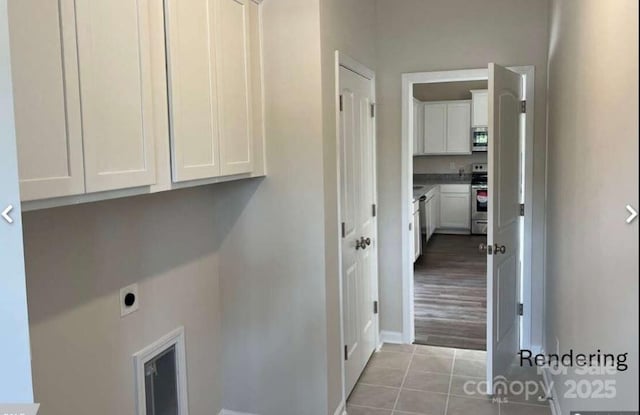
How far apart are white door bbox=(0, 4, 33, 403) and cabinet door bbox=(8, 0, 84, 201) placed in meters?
0.26

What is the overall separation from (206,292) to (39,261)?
115cm

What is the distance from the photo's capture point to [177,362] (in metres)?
2.57

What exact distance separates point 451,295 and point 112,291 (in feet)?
13.0

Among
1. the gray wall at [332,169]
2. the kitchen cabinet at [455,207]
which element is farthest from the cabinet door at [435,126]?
the gray wall at [332,169]

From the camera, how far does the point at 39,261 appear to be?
5.83 feet

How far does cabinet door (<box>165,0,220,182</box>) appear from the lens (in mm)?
2004

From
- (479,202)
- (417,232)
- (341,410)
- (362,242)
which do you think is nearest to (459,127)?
(479,202)

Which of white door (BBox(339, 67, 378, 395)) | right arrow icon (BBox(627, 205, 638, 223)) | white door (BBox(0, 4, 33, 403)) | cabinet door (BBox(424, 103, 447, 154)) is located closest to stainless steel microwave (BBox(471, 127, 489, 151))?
cabinet door (BBox(424, 103, 447, 154))

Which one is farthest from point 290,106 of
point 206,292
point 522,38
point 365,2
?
point 522,38

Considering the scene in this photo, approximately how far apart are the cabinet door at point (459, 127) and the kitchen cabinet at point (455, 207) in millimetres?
619

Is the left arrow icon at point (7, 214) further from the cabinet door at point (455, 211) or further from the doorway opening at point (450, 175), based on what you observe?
the cabinet door at point (455, 211)

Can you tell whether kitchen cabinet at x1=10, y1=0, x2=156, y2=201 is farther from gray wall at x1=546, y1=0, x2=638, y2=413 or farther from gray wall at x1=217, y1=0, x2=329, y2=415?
gray wall at x1=546, y1=0, x2=638, y2=413

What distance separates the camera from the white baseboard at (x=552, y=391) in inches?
116

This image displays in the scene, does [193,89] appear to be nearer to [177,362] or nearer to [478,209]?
[177,362]
